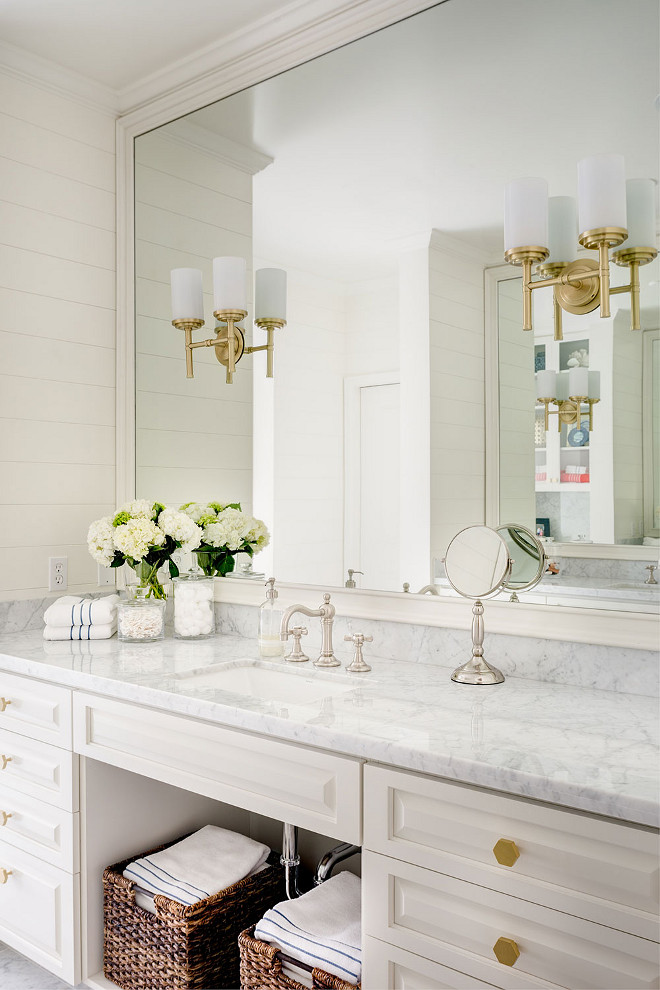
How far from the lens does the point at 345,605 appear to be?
6.88 ft

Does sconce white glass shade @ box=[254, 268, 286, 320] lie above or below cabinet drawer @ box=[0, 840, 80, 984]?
above

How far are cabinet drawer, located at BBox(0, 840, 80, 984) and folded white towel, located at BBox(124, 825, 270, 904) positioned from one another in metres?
0.18

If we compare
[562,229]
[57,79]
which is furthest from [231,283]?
[562,229]

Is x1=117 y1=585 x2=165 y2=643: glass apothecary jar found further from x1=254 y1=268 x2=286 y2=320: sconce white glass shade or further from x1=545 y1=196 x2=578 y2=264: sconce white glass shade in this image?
x1=545 y1=196 x2=578 y2=264: sconce white glass shade

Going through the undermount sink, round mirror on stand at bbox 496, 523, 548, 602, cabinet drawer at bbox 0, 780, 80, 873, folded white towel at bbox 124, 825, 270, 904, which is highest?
round mirror on stand at bbox 496, 523, 548, 602

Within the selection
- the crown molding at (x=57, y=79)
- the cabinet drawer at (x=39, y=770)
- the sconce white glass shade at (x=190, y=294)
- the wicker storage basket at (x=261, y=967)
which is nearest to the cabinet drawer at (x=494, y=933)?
the wicker storage basket at (x=261, y=967)

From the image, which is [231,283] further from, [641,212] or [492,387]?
[641,212]

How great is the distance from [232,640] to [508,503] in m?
0.95

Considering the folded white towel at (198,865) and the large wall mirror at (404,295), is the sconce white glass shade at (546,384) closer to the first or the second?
the large wall mirror at (404,295)

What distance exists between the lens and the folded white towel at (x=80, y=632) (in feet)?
7.45

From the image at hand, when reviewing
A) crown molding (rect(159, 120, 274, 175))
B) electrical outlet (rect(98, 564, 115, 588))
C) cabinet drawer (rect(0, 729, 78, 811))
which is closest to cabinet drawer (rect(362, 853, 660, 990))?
cabinet drawer (rect(0, 729, 78, 811))

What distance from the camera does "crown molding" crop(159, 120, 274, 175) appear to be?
2316 mm

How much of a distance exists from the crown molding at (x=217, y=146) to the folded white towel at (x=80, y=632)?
4.61 feet

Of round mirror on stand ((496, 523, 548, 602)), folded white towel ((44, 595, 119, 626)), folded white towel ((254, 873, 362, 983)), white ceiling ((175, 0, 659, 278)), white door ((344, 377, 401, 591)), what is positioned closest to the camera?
folded white towel ((254, 873, 362, 983))
